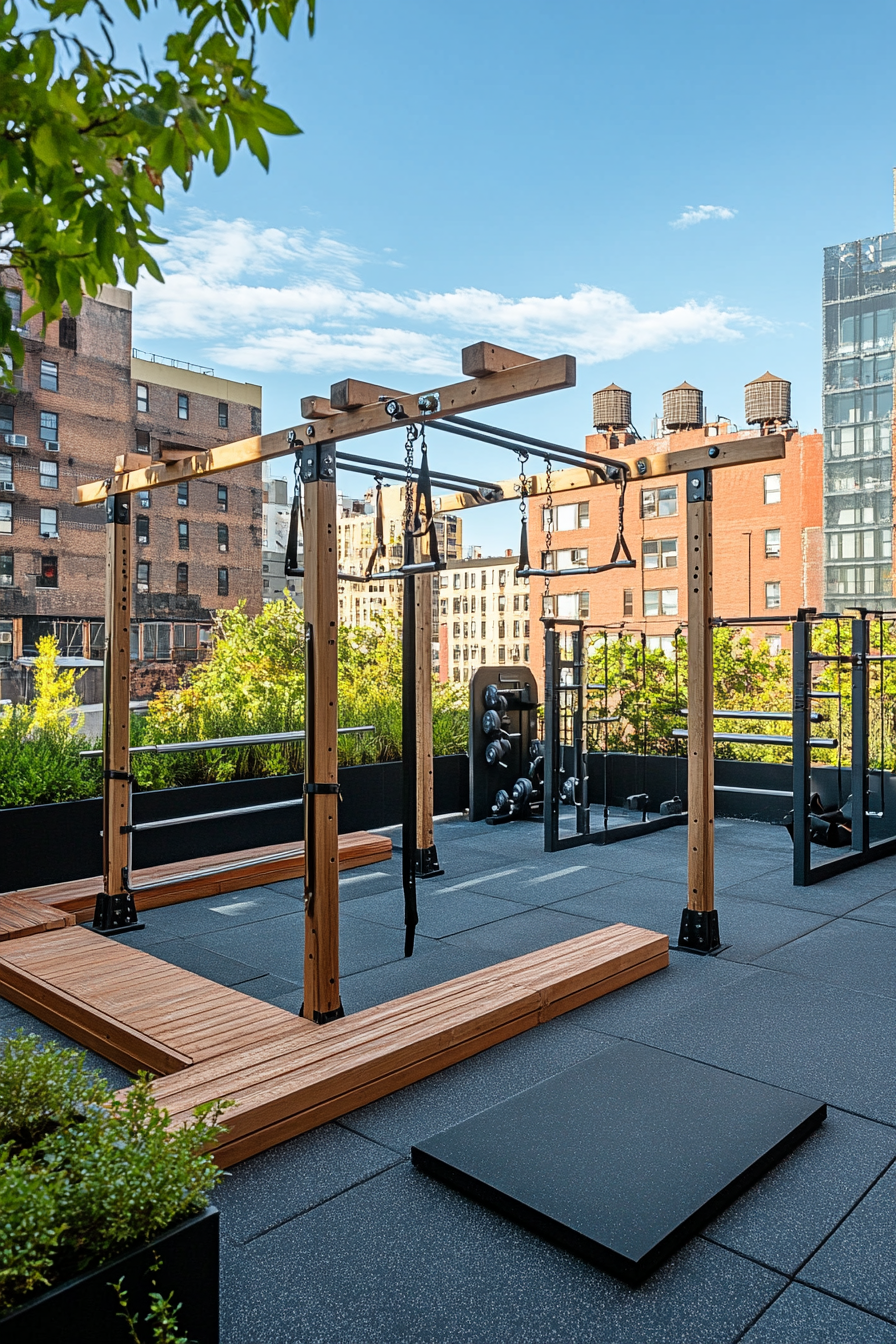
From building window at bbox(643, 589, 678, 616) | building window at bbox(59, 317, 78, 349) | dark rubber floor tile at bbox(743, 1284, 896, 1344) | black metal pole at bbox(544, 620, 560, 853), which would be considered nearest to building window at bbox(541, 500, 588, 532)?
building window at bbox(643, 589, 678, 616)

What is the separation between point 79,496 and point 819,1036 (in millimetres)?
4468

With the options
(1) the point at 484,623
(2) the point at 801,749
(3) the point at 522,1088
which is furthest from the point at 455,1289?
(1) the point at 484,623

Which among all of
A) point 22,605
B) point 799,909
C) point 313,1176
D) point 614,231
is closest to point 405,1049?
point 313,1176

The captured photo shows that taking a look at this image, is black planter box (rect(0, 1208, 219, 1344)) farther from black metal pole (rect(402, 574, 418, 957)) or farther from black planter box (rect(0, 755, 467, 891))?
black planter box (rect(0, 755, 467, 891))

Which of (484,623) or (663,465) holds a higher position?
(484,623)

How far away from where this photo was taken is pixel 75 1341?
1.67 meters

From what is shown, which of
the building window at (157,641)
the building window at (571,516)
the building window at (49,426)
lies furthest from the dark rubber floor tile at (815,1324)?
the building window at (571,516)

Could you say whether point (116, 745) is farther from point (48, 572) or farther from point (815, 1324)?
point (48, 572)

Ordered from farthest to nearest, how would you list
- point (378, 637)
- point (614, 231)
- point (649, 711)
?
1. point (614, 231)
2. point (378, 637)
3. point (649, 711)

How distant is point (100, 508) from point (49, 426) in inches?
137

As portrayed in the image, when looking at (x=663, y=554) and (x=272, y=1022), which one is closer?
(x=272, y=1022)

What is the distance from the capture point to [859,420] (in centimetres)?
4059

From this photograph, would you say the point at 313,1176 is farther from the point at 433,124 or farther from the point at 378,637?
the point at 433,124

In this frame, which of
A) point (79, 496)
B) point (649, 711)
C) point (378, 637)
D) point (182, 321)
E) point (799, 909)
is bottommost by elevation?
point (799, 909)
